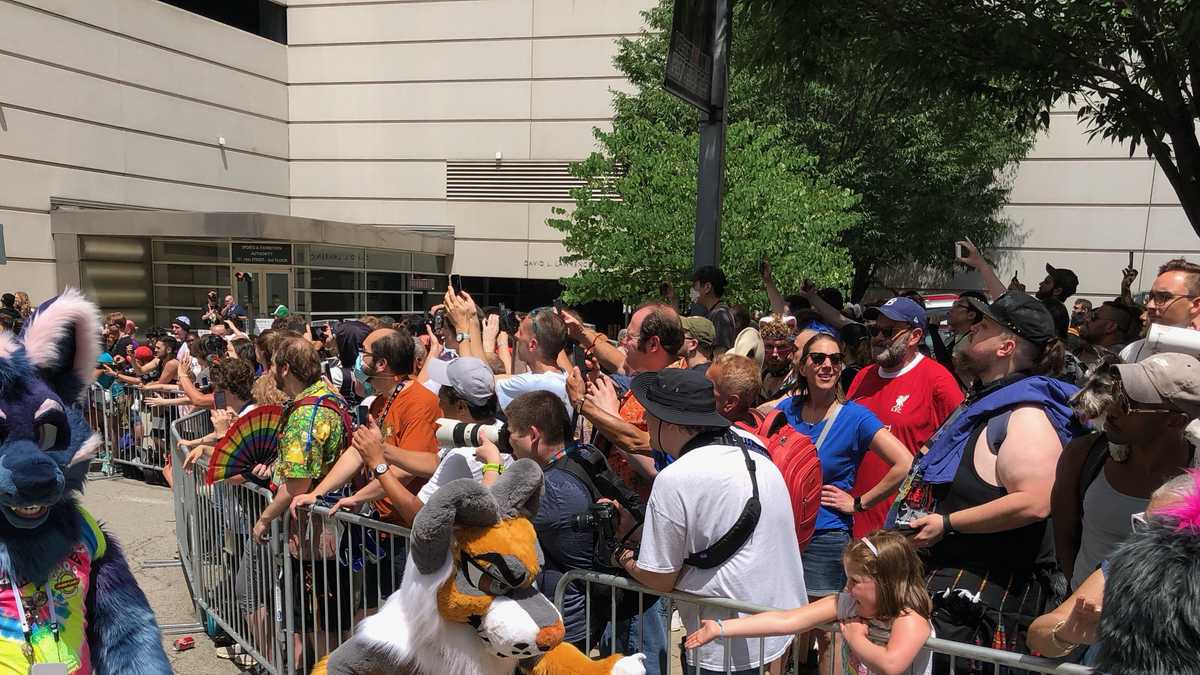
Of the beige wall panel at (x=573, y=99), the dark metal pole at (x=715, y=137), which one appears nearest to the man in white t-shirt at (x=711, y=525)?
the dark metal pole at (x=715, y=137)

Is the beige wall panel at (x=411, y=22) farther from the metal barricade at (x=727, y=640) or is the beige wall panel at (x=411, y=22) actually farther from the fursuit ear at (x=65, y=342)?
the metal barricade at (x=727, y=640)

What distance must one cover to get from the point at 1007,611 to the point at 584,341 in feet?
9.60

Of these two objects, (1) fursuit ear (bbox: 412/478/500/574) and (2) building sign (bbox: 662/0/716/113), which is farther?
(2) building sign (bbox: 662/0/716/113)

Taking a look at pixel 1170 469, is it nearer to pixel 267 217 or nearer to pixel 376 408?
pixel 376 408

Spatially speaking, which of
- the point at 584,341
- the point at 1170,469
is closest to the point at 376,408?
the point at 584,341

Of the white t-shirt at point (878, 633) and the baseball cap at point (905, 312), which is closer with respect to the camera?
the white t-shirt at point (878, 633)

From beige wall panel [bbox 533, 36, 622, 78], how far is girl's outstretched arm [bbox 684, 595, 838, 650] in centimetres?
2671

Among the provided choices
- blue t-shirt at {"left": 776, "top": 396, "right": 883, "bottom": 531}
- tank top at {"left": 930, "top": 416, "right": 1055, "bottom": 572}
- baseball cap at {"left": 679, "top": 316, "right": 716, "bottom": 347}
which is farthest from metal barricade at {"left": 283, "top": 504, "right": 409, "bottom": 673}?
tank top at {"left": 930, "top": 416, "right": 1055, "bottom": 572}

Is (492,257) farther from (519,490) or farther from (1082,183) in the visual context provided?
(519,490)

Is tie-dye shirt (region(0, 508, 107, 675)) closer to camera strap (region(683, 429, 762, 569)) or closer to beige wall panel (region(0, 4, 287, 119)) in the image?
camera strap (region(683, 429, 762, 569))

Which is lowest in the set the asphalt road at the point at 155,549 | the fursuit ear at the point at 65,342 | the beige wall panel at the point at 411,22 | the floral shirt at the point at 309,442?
the asphalt road at the point at 155,549

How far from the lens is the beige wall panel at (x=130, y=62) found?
2150 centimetres

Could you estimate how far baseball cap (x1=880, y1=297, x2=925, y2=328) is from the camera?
4902 mm

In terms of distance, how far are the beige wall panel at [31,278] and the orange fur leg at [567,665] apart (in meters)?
23.9
